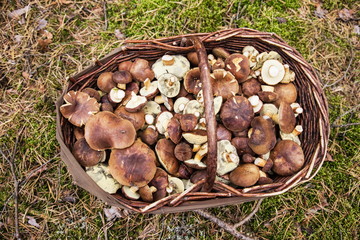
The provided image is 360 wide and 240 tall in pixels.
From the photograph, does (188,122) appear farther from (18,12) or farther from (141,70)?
(18,12)

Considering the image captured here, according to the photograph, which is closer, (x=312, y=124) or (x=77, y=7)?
(x=312, y=124)

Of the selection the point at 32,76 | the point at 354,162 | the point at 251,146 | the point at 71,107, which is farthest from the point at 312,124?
the point at 32,76

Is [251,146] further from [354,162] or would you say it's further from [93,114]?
[354,162]

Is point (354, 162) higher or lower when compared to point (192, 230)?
higher

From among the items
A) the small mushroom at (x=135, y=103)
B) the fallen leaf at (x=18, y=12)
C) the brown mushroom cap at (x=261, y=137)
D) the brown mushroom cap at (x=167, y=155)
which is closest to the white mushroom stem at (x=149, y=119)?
the small mushroom at (x=135, y=103)

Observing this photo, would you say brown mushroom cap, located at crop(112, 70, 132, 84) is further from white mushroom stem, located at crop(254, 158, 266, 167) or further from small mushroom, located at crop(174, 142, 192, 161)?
white mushroom stem, located at crop(254, 158, 266, 167)

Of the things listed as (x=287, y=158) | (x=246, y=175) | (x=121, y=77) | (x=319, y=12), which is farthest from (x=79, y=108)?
(x=319, y=12)
